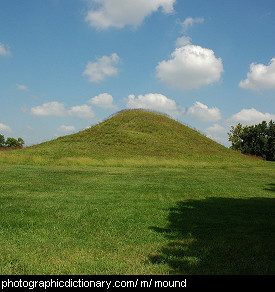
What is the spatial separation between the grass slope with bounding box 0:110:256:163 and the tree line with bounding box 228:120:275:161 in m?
13.6

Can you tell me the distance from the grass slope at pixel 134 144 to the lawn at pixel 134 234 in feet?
79.7

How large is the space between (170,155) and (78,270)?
4032 centimetres

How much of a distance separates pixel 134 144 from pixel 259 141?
129 feet

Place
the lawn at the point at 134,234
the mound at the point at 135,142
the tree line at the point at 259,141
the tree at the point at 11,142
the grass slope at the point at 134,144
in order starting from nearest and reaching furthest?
the lawn at the point at 134,234, the grass slope at the point at 134,144, the mound at the point at 135,142, the tree line at the point at 259,141, the tree at the point at 11,142

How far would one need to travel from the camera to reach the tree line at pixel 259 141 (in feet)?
217

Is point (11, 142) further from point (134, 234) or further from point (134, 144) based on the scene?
point (134, 234)

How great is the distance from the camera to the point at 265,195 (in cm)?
1287

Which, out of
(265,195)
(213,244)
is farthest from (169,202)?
(265,195)

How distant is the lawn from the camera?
4.73 m

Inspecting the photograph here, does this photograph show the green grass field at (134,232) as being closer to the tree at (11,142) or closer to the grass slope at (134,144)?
the grass slope at (134,144)

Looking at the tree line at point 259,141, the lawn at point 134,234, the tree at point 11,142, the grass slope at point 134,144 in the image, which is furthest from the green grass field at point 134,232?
the tree at point 11,142

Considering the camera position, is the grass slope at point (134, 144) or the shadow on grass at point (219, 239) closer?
the shadow on grass at point (219, 239)

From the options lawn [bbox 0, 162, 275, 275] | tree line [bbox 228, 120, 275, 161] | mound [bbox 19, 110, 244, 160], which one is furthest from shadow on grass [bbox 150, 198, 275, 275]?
tree line [bbox 228, 120, 275, 161]

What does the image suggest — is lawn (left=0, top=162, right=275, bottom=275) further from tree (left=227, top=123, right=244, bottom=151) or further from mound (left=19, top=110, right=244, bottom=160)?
tree (left=227, top=123, right=244, bottom=151)
